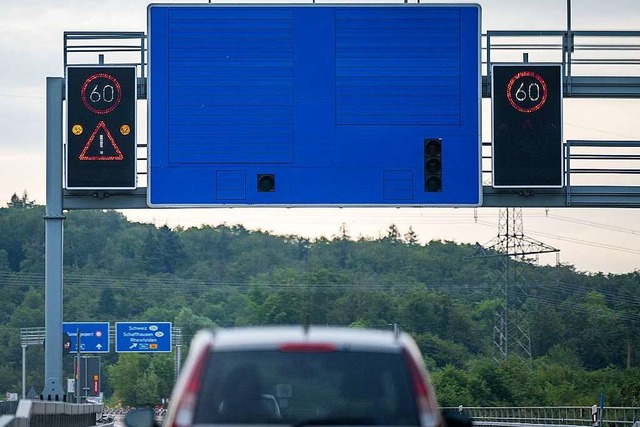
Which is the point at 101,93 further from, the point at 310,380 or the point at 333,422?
the point at 333,422

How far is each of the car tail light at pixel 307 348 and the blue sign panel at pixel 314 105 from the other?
68.0ft

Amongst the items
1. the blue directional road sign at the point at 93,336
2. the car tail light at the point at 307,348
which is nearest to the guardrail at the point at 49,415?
the car tail light at the point at 307,348

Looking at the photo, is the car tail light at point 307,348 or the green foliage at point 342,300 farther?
the green foliage at point 342,300

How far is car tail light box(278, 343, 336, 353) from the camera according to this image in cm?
886

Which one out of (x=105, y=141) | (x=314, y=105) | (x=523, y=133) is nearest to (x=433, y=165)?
(x=523, y=133)

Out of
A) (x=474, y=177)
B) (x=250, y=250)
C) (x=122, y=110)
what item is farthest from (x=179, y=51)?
(x=250, y=250)

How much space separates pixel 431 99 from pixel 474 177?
1657 mm

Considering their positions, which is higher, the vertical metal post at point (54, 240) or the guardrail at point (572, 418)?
the vertical metal post at point (54, 240)

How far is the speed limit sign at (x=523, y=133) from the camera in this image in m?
30.3

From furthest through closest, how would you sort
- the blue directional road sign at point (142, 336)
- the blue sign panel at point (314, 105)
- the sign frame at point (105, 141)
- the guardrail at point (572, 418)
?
the blue directional road sign at point (142, 336) < the guardrail at point (572, 418) < the sign frame at point (105, 141) < the blue sign panel at point (314, 105)

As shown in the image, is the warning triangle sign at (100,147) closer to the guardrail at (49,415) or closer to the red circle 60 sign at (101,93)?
the red circle 60 sign at (101,93)

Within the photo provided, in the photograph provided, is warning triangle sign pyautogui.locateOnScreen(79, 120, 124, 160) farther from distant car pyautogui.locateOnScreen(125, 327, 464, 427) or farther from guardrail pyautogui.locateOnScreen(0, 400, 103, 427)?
distant car pyautogui.locateOnScreen(125, 327, 464, 427)

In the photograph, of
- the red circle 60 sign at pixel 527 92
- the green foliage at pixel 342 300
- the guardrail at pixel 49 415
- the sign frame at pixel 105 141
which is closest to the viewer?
the guardrail at pixel 49 415

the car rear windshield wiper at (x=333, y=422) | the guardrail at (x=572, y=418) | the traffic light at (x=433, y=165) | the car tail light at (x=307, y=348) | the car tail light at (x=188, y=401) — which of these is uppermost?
the traffic light at (x=433, y=165)
